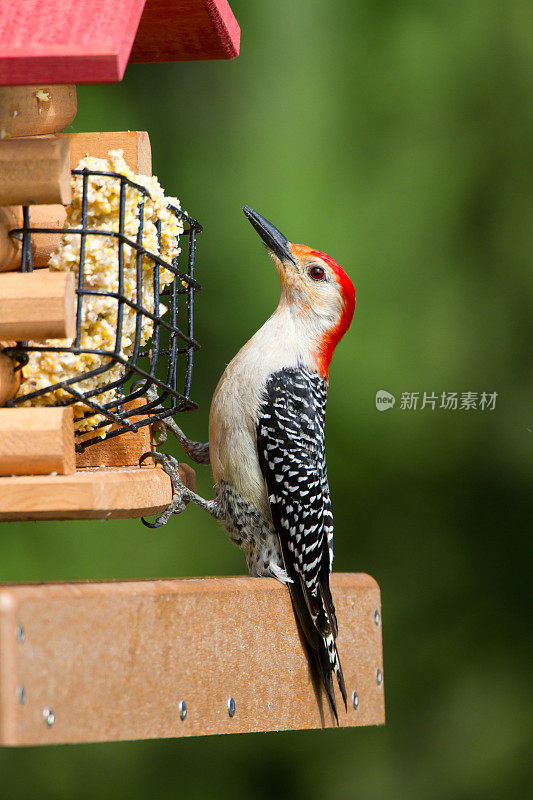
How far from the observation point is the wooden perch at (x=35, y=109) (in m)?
2.49

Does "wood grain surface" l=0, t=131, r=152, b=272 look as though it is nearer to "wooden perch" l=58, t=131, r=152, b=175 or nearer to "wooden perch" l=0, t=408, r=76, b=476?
"wooden perch" l=58, t=131, r=152, b=175

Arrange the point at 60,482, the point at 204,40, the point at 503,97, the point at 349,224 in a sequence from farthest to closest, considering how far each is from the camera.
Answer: the point at 503,97
the point at 349,224
the point at 204,40
the point at 60,482

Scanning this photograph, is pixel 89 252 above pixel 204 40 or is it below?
below

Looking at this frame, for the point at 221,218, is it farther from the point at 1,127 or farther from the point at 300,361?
the point at 1,127

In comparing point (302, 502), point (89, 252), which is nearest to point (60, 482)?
point (89, 252)

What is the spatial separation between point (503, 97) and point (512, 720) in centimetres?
296

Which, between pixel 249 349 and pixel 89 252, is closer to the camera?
pixel 89 252

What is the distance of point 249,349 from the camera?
3264 millimetres

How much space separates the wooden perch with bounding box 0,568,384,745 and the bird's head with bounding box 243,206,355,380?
0.85 metres

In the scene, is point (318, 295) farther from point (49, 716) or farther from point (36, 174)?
point (49, 716)

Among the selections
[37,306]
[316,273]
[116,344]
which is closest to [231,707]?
[116,344]

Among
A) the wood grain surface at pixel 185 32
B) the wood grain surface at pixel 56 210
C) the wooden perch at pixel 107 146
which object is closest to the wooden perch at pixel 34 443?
the wood grain surface at pixel 56 210

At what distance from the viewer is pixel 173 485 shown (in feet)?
9.76

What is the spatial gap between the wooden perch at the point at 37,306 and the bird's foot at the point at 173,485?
2.23 ft
